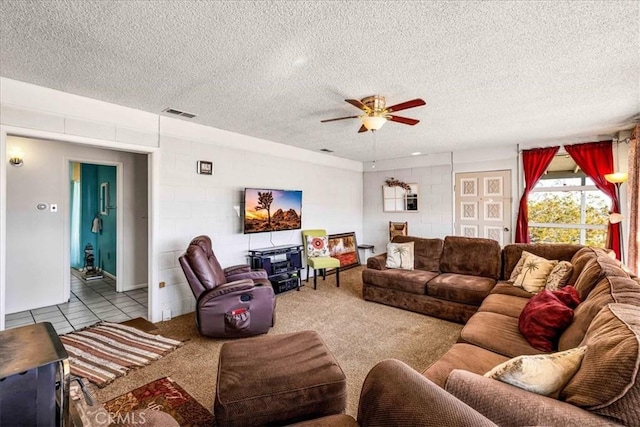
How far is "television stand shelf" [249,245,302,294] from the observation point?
14.7 feet

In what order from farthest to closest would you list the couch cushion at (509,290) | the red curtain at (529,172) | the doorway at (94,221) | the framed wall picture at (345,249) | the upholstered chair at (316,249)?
1. the framed wall picture at (345,249)
2. the doorway at (94,221)
3. the upholstered chair at (316,249)
4. the red curtain at (529,172)
5. the couch cushion at (509,290)

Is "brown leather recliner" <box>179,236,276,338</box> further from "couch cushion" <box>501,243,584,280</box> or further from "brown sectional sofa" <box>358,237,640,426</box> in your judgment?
"couch cushion" <box>501,243,584,280</box>

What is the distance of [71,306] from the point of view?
4031 mm

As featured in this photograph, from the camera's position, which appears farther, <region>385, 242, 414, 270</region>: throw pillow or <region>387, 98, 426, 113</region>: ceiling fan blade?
<region>385, 242, 414, 270</region>: throw pillow

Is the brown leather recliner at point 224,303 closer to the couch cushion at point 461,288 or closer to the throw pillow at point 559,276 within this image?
the couch cushion at point 461,288

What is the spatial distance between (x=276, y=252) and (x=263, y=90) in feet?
8.64

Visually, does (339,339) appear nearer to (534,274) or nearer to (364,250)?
(534,274)

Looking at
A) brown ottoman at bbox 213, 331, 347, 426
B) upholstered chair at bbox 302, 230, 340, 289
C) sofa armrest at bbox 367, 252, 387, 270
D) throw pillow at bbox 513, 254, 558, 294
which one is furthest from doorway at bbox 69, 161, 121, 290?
throw pillow at bbox 513, 254, 558, 294

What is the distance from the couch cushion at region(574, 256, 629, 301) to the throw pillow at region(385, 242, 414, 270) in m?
2.14

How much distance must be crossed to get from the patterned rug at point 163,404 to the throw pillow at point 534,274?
131 inches

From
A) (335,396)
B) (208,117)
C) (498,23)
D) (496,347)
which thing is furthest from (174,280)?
A: (498,23)

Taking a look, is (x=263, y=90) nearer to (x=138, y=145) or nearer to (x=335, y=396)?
(x=138, y=145)

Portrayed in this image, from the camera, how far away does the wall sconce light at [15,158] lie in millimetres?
3857

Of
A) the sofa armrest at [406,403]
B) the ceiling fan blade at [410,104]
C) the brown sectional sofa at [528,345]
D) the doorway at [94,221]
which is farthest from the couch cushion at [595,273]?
the doorway at [94,221]
